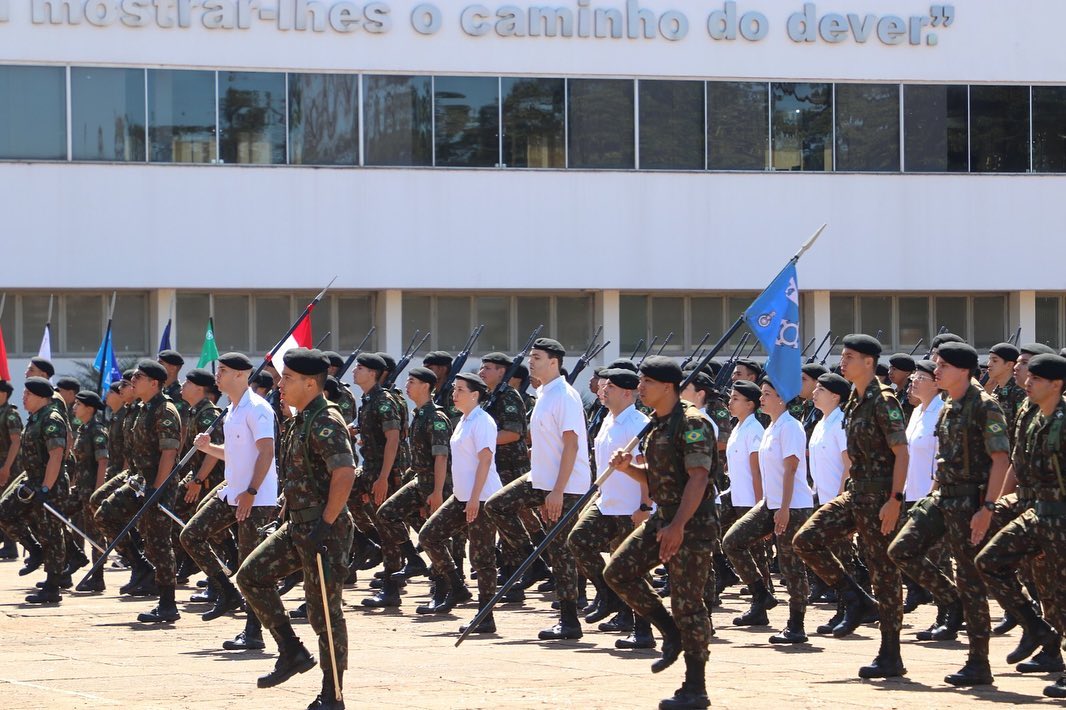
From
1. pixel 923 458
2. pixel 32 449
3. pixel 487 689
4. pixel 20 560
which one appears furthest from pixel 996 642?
pixel 20 560

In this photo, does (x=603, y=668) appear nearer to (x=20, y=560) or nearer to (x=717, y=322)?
(x=20, y=560)


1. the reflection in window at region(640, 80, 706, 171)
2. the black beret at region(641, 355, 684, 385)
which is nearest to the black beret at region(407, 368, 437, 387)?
the black beret at region(641, 355, 684, 385)

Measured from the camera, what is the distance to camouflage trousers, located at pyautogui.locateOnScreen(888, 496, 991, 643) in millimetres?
9938

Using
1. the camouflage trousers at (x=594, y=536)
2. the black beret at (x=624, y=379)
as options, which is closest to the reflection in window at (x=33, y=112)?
the black beret at (x=624, y=379)

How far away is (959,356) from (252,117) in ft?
73.2

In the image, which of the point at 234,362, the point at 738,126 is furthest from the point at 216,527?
the point at 738,126

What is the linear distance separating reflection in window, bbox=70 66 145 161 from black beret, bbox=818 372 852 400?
797 inches

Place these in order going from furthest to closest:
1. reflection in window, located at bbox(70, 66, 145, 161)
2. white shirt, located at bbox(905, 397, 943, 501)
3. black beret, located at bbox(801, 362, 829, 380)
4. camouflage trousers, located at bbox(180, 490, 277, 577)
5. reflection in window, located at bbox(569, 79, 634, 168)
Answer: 1. reflection in window, located at bbox(569, 79, 634, 168)
2. reflection in window, located at bbox(70, 66, 145, 161)
3. black beret, located at bbox(801, 362, 829, 380)
4. white shirt, located at bbox(905, 397, 943, 501)
5. camouflage trousers, located at bbox(180, 490, 277, 577)

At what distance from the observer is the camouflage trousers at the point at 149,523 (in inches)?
543

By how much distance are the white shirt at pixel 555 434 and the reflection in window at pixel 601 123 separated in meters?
19.8

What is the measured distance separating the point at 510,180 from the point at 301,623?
1899 centimetres

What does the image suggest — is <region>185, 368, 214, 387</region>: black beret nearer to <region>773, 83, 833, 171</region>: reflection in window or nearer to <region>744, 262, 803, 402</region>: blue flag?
<region>744, 262, 803, 402</region>: blue flag

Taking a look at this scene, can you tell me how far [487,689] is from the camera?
9.71 metres

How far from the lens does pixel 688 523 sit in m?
9.23
